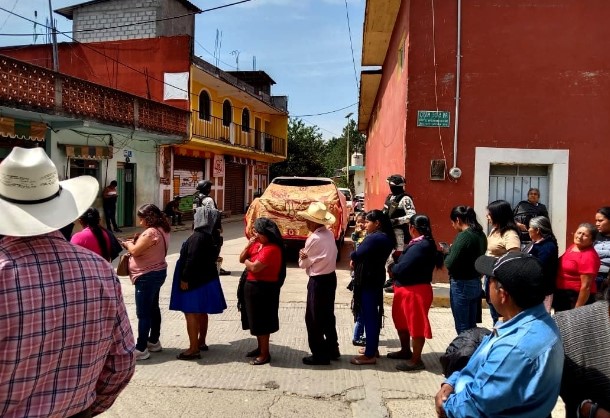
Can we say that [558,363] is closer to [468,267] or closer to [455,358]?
[455,358]

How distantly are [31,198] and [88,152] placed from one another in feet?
47.1

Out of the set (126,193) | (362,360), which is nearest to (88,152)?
(126,193)

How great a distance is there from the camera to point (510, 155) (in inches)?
329

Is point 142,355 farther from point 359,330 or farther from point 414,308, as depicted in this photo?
point 414,308

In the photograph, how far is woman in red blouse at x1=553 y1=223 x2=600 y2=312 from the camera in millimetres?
4383

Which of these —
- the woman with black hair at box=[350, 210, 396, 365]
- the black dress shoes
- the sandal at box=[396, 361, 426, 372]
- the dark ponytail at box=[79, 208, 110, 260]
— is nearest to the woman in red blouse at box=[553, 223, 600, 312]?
the sandal at box=[396, 361, 426, 372]

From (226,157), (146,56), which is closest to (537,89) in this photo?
(146,56)

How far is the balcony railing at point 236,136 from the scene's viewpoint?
821 inches

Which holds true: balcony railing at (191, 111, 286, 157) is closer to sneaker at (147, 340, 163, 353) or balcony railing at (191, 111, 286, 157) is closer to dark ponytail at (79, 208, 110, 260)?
dark ponytail at (79, 208, 110, 260)

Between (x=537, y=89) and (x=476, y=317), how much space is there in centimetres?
518

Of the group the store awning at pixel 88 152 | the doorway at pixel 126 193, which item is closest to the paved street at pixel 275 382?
the store awning at pixel 88 152

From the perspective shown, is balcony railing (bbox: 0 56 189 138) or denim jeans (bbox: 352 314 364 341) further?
balcony railing (bbox: 0 56 189 138)

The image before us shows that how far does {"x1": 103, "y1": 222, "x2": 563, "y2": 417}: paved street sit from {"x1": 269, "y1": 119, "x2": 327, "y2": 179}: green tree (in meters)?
30.6

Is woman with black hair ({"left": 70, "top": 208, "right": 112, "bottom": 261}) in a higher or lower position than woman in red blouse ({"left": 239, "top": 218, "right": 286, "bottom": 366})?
higher
